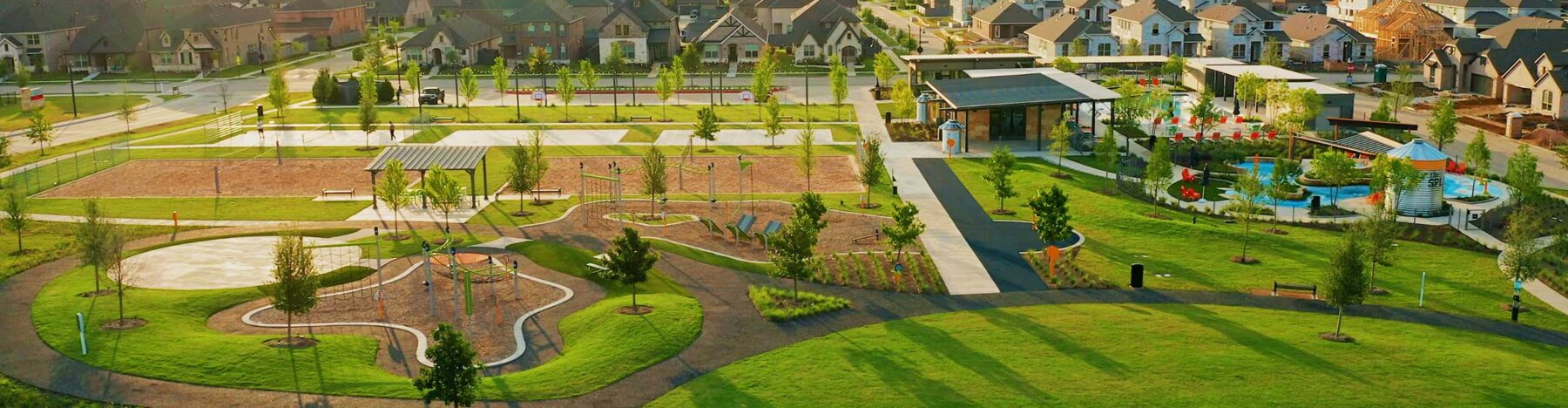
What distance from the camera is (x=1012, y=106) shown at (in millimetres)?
82125

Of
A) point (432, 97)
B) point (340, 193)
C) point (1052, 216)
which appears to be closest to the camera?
point (1052, 216)

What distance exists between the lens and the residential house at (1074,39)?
133125 mm

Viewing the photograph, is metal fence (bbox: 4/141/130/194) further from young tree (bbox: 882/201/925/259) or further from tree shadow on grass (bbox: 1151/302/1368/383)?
tree shadow on grass (bbox: 1151/302/1368/383)

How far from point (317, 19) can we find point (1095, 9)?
90.2 meters

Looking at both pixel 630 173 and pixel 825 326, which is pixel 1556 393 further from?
pixel 630 173

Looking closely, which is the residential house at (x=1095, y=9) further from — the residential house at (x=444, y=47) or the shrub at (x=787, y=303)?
the shrub at (x=787, y=303)

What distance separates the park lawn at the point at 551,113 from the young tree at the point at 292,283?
5406 cm

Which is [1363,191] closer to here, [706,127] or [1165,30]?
[706,127]

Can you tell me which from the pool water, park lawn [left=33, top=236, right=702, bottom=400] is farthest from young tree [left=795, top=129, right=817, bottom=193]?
park lawn [left=33, top=236, right=702, bottom=400]

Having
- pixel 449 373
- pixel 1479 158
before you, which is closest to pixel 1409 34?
pixel 1479 158

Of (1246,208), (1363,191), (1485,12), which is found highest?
(1485,12)

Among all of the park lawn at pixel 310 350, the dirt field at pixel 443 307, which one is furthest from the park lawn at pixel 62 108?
the dirt field at pixel 443 307

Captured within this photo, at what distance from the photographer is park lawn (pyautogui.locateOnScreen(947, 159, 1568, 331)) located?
45625mm

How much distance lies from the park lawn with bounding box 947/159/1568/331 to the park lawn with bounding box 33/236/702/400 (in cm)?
1705
